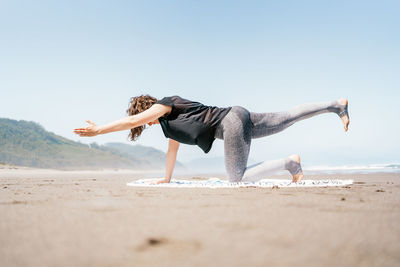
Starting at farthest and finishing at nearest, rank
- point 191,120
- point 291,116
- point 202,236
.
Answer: point 291,116, point 191,120, point 202,236

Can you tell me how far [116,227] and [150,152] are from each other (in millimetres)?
81816

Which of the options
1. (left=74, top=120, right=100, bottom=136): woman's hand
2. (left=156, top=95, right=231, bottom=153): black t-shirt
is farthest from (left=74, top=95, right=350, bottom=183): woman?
(left=74, top=120, right=100, bottom=136): woman's hand

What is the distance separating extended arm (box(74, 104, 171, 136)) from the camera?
2.85 meters

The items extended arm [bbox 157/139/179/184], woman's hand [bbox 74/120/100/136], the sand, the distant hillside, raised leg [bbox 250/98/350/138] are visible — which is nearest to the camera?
the sand

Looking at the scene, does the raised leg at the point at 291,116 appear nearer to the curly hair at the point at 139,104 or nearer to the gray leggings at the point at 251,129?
the gray leggings at the point at 251,129

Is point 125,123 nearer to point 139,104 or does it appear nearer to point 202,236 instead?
point 139,104

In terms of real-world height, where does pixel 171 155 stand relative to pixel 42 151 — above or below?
below

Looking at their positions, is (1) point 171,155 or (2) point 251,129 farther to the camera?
(1) point 171,155

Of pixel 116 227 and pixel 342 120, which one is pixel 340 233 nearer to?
pixel 116 227

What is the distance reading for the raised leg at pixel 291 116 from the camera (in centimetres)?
340

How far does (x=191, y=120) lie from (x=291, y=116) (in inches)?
47.8

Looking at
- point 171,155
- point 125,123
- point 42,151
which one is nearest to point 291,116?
point 171,155

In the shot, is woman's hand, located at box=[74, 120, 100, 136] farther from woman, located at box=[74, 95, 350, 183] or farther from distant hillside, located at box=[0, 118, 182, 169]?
distant hillside, located at box=[0, 118, 182, 169]

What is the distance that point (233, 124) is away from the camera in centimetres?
331
